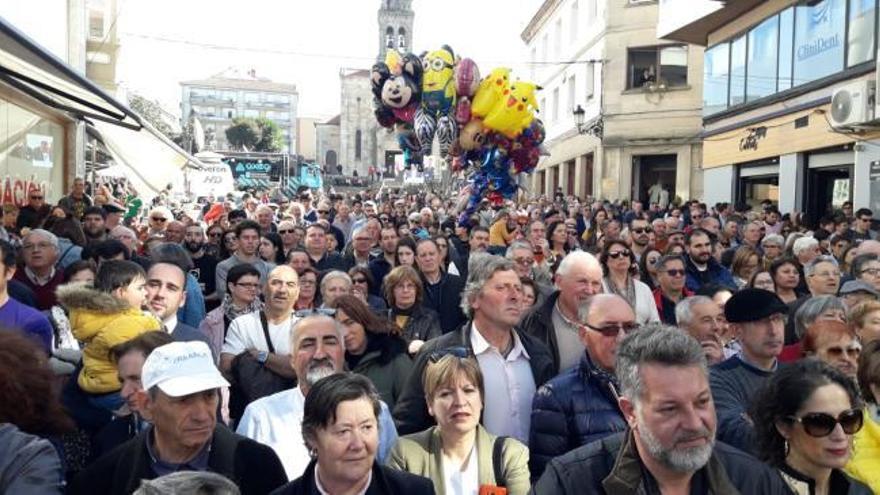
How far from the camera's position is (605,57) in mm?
31234

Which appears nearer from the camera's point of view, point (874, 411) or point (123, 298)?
point (874, 411)

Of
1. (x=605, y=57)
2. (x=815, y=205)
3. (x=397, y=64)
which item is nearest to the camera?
→ (x=397, y=64)

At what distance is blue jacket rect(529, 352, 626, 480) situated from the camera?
375cm

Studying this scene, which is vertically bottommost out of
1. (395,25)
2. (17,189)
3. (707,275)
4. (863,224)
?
(707,275)

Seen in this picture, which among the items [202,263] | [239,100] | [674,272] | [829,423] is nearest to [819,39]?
[674,272]

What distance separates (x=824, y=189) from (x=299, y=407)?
16693mm

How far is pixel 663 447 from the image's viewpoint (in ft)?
8.41

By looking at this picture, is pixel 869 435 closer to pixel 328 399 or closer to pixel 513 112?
pixel 328 399

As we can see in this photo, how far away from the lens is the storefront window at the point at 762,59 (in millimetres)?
19750

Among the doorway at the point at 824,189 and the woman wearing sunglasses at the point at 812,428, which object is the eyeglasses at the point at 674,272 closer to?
the woman wearing sunglasses at the point at 812,428

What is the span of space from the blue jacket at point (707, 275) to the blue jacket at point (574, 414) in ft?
15.2

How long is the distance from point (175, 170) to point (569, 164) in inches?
989

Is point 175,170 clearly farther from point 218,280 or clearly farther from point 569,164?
point 569,164

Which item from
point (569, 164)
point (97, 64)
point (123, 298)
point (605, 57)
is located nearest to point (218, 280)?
point (123, 298)
